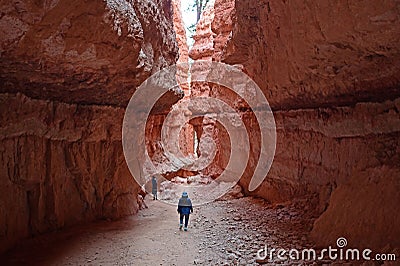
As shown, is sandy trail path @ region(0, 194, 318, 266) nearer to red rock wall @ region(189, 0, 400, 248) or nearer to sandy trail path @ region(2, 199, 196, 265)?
sandy trail path @ region(2, 199, 196, 265)

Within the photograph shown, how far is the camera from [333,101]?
5.30m

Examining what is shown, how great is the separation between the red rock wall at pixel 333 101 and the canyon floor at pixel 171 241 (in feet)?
2.35

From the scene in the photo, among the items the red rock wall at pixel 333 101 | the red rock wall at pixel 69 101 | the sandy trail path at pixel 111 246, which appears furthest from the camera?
the sandy trail path at pixel 111 246

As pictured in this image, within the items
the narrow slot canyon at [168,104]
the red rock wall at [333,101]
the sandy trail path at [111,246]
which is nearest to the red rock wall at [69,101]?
the narrow slot canyon at [168,104]

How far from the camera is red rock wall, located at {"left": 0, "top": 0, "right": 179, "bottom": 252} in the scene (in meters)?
3.24

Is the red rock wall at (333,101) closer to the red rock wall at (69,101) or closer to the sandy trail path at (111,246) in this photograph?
the red rock wall at (69,101)

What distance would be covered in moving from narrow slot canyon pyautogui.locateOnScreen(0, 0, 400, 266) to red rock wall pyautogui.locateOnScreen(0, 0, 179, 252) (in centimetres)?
2

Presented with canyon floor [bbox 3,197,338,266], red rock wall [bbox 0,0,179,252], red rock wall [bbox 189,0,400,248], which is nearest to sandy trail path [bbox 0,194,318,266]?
canyon floor [bbox 3,197,338,266]

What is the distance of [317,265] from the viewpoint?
12.1 ft

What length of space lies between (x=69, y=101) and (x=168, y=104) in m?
2.72

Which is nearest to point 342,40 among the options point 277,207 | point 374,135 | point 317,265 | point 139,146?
point 374,135

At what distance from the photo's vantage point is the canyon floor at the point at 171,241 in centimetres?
425

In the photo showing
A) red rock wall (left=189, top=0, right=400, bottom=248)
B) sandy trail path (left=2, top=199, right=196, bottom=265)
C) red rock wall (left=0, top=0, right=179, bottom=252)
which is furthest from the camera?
sandy trail path (left=2, top=199, right=196, bottom=265)

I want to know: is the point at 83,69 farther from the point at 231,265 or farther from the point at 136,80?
the point at 231,265
